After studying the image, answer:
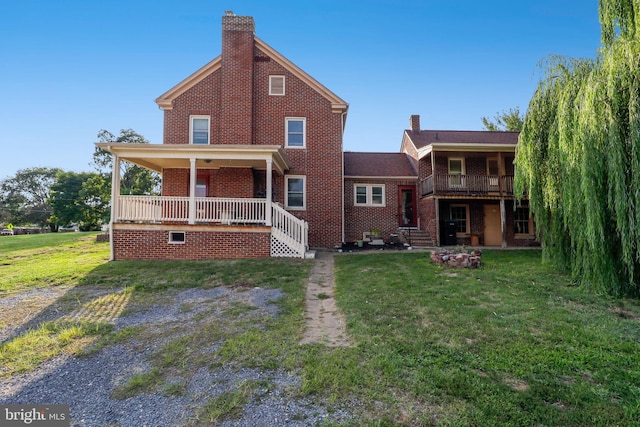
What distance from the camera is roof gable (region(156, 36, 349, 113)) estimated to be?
42.4 ft

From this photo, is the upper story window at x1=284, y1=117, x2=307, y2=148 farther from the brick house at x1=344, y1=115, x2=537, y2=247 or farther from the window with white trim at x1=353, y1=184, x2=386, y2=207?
the window with white trim at x1=353, y1=184, x2=386, y2=207

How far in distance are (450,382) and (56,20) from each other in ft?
53.0

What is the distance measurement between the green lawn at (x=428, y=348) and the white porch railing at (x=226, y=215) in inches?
120

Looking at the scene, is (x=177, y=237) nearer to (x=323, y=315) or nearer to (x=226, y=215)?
(x=226, y=215)

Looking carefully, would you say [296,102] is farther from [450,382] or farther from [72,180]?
[72,180]

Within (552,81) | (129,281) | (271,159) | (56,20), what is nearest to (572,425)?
(552,81)

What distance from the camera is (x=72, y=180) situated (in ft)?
130

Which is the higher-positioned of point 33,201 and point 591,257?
point 33,201

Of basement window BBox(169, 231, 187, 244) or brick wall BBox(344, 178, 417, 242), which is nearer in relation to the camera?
basement window BBox(169, 231, 187, 244)

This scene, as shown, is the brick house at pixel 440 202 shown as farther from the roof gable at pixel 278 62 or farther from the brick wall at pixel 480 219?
the roof gable at pixel 278 62

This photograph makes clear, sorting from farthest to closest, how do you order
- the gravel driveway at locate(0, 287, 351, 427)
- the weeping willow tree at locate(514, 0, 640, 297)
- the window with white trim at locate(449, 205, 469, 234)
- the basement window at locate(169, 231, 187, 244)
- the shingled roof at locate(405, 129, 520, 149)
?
the shingled roof at locate(405, 129, 520, 149) < the window with white trim at locate(449, 205, 469, 234) < the basement window at locate(169, 231, 187, 244) < the weeping willow tree at locate(514, 0, 640, 297) < the gravel driveway at locate(0, 287, 351, 427)

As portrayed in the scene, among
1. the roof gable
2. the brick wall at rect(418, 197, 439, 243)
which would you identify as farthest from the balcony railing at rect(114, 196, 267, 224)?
the brick wall at rect(418, 197, 439, 243)

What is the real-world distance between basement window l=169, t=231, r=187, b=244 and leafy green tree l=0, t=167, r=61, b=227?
5094 cm

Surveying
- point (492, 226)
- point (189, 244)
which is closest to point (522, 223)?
point (492, 226)
